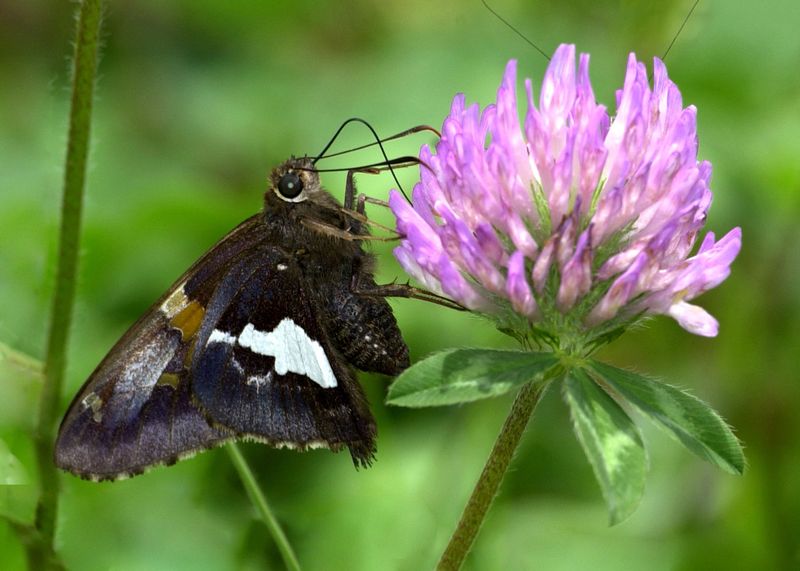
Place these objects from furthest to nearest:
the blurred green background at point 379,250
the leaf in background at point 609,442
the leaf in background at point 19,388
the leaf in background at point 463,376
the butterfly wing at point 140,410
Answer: the blurred green background at point 379,250
the leaf in background at point 19,388
the butterfly wing at point 140,410
the leaf in background at point 463,376
the leaf in background at point 609,442

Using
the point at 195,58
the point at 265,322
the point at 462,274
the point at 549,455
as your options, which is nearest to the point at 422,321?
the point at 549,455

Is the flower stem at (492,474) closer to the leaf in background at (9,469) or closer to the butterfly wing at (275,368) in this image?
the butterfly wing at (275,368)

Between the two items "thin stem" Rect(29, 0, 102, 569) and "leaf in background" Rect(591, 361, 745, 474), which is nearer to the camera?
"leaf in background" Rect(591, 361, 745, 474)

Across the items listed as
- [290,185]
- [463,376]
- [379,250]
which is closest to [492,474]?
[463,376]

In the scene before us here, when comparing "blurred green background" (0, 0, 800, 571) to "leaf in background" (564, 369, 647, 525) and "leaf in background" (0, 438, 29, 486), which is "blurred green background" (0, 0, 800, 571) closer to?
"leaf in background" (0, 438, 29, 486)

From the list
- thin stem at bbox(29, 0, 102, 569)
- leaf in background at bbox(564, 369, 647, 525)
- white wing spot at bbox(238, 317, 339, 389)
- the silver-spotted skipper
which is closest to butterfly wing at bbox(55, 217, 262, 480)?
the silver-spotted skipper

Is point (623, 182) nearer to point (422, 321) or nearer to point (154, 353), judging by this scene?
point (154, 353)

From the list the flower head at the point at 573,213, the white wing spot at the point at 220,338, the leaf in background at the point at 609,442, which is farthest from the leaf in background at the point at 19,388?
the leaf in background at the point at 609,442

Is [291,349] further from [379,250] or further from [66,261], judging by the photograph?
[379,250]
